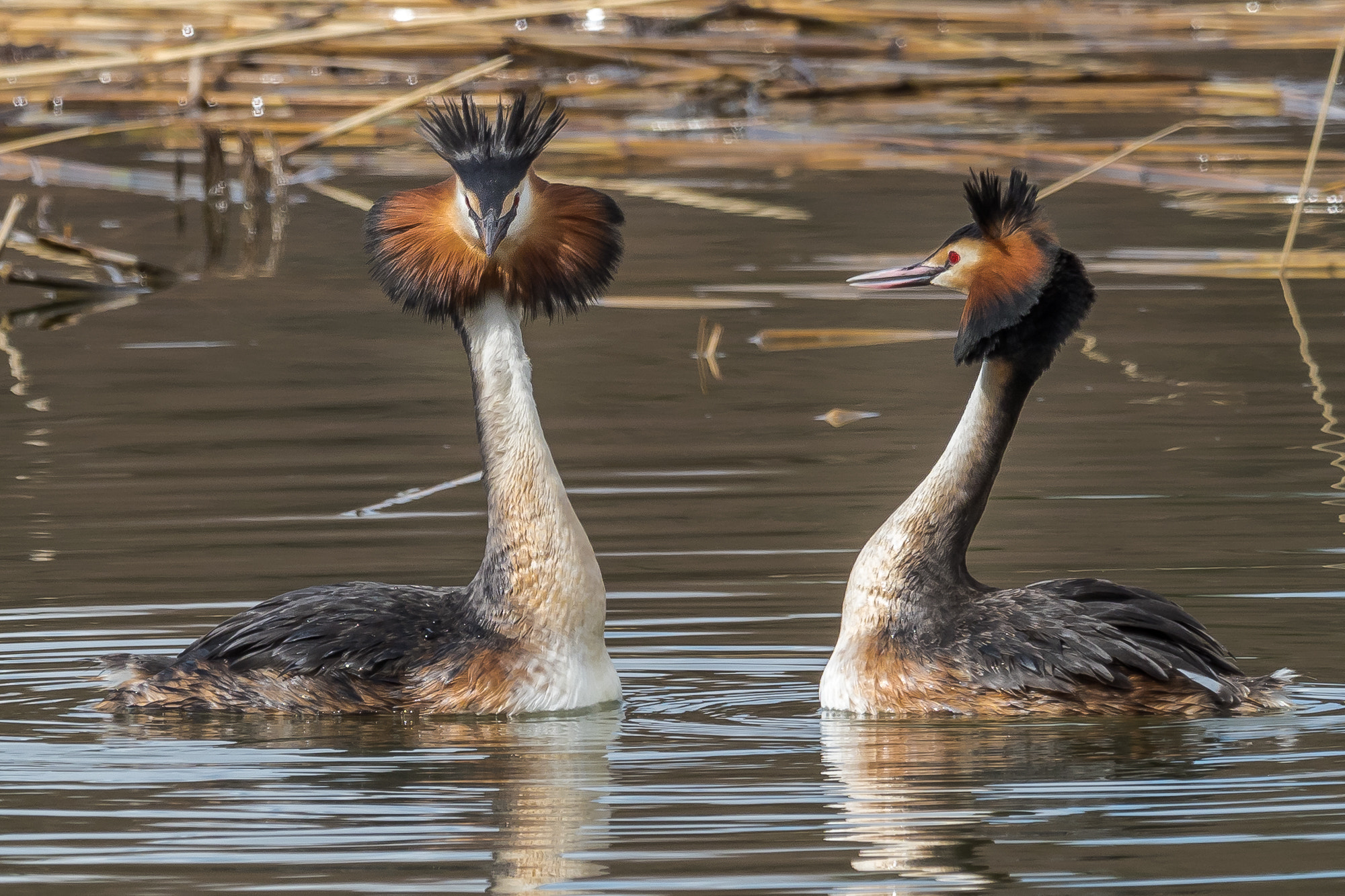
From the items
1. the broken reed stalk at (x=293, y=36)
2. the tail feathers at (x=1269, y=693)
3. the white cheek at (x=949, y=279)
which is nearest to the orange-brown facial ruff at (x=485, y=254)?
the white cheek at (x=949, y=279)

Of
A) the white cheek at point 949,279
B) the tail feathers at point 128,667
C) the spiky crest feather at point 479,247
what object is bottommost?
the tail feathers at point 128,667

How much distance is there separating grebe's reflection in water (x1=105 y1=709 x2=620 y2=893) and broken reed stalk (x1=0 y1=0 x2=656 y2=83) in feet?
21.7

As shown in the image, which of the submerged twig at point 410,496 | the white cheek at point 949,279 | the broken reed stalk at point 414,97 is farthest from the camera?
the broken reed stalk at point 414,97

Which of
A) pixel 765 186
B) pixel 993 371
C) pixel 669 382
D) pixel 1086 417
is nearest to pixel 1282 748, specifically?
pixel 993 371

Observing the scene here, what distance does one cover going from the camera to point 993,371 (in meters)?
7.47

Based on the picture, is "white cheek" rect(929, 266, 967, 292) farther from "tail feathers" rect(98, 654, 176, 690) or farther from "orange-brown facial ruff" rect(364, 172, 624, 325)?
"tail feathers" rect(98, 654, 176, 690)

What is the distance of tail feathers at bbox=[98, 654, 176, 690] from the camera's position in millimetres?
7008

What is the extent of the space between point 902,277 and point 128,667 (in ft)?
8.65

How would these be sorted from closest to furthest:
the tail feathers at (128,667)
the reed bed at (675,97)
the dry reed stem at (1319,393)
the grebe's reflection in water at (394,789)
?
1. the grebe's reflection in water at (394,789)
2. the tail feathers at (128,667)
3. the dry reed stem at (1319,393)
4. the reed bed at (675,97)

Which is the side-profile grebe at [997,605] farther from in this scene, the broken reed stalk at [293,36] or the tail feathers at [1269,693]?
the broken reed stalk at [293,36]

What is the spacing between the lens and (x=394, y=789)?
612cm

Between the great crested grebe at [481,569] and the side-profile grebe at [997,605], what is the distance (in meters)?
0.83

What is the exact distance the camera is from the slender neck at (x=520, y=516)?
718 cm

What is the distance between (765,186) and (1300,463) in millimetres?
9375
